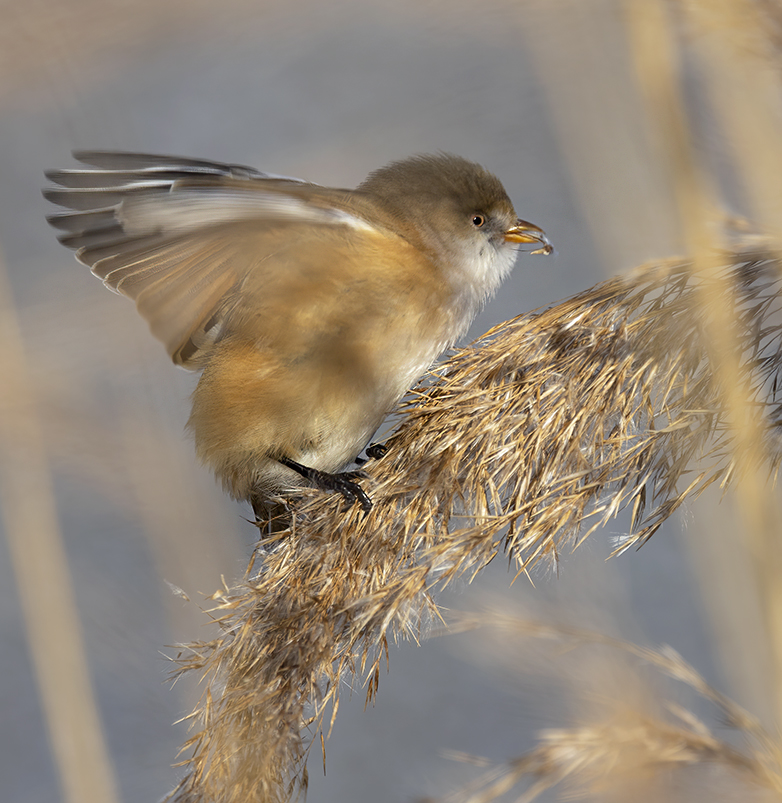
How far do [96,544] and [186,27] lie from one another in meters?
2.26

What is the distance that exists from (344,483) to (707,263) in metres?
0.82

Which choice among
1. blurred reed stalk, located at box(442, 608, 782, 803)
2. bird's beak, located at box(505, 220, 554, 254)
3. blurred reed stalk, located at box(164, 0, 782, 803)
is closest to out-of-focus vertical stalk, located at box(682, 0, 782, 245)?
blurred reed stalk, located at box(164, 0, 782, 803)

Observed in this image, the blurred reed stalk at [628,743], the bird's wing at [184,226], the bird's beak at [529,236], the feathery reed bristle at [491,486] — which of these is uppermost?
the bird's wing at [184,226]

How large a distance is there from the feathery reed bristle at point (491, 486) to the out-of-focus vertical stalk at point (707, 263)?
130 mm

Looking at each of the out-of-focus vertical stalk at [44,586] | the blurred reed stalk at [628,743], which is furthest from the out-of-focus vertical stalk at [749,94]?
the out-of-focus vertical stalk at [44,586]

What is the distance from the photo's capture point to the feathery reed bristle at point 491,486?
1330 millimetres

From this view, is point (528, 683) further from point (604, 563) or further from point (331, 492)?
point (331, 492)

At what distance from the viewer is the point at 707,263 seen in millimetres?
1181

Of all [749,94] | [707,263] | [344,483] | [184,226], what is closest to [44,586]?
[344,483]

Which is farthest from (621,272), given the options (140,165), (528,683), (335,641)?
(140,165)

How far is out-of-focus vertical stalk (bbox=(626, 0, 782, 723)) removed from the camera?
3.45 feet

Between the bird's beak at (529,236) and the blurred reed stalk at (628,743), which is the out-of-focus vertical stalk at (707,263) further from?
the bird's beak at (529,236)

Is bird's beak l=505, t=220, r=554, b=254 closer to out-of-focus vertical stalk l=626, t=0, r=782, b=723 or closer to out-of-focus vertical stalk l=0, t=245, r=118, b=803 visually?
out-of-focus vertical stalk l=626, t=0, r=782, b=723

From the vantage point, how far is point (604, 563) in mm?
1465
